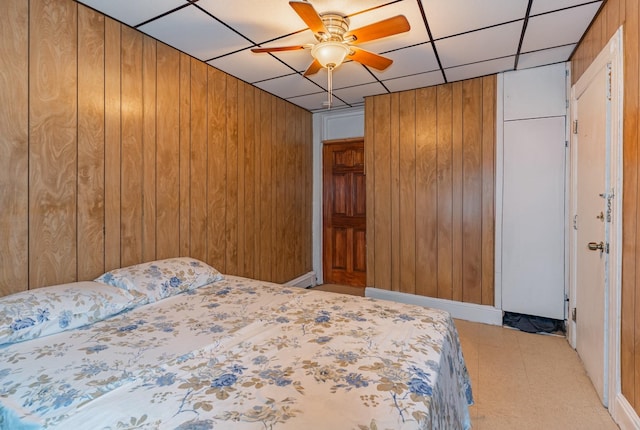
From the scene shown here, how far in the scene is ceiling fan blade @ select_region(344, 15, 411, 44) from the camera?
1753 millimetres

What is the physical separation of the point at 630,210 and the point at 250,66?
2.98 metres

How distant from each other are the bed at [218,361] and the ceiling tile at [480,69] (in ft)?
7.97

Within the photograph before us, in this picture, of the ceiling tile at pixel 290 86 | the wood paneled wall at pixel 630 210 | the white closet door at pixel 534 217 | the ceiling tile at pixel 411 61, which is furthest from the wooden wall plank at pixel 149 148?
the white closet door at pixel 534 217

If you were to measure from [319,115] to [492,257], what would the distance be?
295cm

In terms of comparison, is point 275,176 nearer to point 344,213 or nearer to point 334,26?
point 344,213

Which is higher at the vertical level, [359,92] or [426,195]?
[359,92]

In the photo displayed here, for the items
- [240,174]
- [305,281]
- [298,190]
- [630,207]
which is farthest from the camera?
[305,281]

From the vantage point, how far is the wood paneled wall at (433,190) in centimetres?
331

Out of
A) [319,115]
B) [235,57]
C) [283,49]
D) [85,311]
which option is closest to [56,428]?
[85,311]

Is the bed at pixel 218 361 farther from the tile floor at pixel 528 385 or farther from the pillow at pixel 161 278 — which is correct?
the tile floor at pixel 528 385

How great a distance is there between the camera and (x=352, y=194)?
4562mm

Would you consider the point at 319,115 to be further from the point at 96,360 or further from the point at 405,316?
the point at 96,360

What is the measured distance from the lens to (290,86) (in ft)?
11.5

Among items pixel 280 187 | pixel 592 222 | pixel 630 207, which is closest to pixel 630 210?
pixel 630 207
